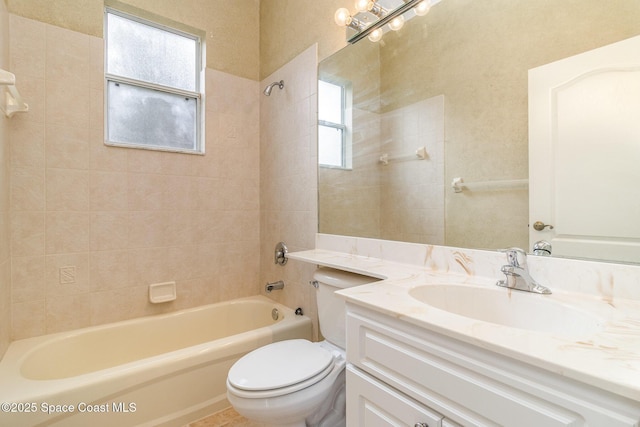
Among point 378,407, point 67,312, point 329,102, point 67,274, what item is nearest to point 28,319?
point 67,312

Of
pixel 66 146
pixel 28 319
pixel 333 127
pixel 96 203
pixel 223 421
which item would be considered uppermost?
pixel 333 127

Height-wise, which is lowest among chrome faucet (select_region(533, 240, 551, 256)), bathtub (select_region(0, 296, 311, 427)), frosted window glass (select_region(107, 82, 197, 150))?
bathtub (select_region(0, 296, 311, 427))

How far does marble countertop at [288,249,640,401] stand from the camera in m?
0.48

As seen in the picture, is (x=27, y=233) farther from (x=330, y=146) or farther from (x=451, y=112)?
(x=451, y=112)

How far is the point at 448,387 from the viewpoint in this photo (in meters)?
0.67

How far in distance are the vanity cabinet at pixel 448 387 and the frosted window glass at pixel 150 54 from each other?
2.09 m

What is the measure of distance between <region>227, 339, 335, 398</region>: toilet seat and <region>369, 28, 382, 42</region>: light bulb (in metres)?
1.58

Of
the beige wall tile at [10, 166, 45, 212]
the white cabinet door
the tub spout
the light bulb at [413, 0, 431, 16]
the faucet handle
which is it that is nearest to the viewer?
the white cabinet door

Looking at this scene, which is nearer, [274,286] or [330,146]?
[330,146]

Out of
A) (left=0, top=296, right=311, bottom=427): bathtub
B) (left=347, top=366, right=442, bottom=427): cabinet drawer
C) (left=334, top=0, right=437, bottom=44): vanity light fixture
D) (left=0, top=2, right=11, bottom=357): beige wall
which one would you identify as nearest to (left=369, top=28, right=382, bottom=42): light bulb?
(left=334, top=0, right=437, bottom=44): vanity light fixture

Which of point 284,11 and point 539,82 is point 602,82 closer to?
point 539,82

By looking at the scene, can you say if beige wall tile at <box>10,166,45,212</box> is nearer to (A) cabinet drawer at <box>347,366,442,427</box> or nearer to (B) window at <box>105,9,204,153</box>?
(B) window at <box>105,9,204,153</box>

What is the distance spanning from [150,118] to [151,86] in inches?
8.5

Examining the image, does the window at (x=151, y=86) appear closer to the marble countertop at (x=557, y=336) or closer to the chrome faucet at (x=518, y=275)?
the marble countertop at (x=557, y=336)
